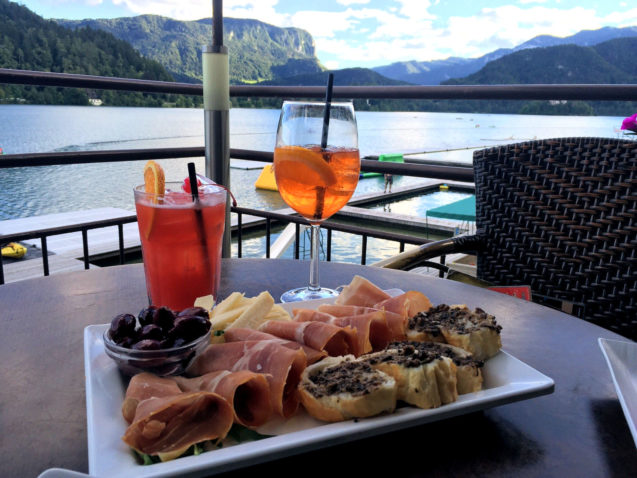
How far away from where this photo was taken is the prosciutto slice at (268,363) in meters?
0.51

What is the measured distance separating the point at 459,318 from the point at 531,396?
15 centimetres

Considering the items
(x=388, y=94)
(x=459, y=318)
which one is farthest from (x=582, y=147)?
(x=459, y=318)

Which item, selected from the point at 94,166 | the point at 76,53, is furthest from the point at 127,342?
the point at 94,166

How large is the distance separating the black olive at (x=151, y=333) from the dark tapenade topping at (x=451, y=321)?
324 millimetres

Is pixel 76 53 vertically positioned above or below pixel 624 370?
above

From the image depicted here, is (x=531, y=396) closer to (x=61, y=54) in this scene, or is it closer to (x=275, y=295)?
(x=275, y=295)

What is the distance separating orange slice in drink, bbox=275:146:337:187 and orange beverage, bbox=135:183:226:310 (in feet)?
0.57

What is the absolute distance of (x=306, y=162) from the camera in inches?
37.4

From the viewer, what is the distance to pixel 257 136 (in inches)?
1848

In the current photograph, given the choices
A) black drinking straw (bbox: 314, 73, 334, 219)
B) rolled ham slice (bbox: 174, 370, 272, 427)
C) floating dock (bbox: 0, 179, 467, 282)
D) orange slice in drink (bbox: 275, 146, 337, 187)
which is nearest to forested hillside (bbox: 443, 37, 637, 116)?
floating dock (bbox: 0, 179, 467, 282)

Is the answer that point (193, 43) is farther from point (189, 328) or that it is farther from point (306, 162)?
point (189, 328)

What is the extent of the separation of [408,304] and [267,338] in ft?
0.81

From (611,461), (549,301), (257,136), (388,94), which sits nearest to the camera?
(611,461)

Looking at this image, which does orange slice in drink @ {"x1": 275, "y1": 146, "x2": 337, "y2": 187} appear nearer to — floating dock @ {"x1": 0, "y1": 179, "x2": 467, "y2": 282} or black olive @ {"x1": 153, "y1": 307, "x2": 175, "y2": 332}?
black olive @ {"x1": 153, "y1": 307, "x2": 175, "y2": 332}
